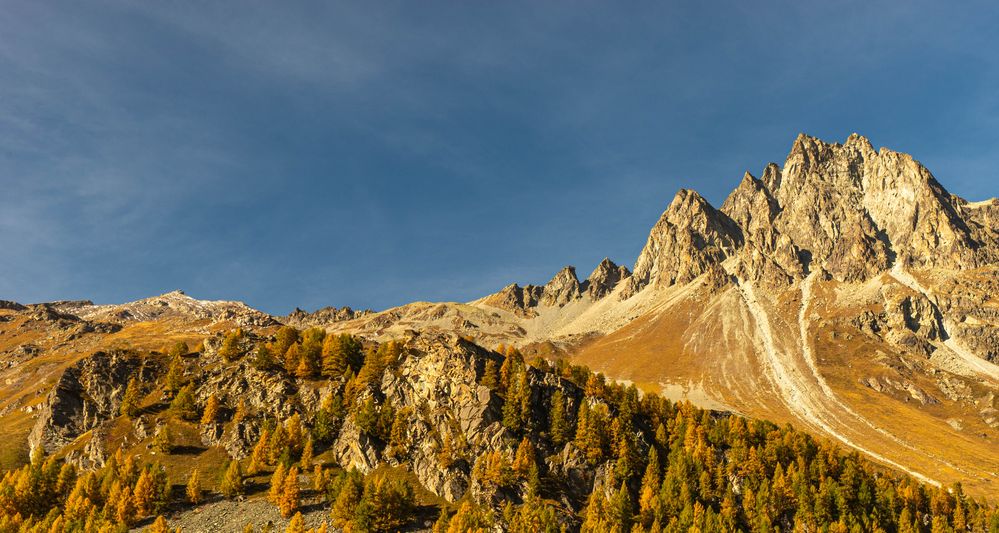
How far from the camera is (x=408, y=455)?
5915 inches

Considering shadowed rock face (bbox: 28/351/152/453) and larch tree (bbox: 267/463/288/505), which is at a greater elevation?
shadowed rock face (bbox: 28/351/152/453)

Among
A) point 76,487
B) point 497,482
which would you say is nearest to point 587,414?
point 497,482

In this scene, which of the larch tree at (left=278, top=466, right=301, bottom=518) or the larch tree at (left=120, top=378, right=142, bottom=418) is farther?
the larch tree at (left=120, top=378, right=142, bottom=418)

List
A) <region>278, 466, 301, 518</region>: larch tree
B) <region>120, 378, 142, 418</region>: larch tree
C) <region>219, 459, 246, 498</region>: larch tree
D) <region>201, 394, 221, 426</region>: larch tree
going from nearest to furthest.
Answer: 1. <region>278, 466, 301, 518</region>: larch tree
2. <region>219, 459, 246, 498</region>: larch tree
3. <region>201, 394, 221, 426</region>: larch tree
4. <region>120, 378, 142, 418</region>: larch tree

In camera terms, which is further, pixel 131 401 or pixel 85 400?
pixel 85 400

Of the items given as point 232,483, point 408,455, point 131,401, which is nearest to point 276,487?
point 232,483

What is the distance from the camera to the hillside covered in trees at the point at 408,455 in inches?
5217

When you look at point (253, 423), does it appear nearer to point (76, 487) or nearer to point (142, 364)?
point (76, 487)

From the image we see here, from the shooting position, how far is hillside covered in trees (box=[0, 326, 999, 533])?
132 m

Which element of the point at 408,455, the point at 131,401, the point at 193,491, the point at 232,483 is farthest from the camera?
the point at 131,401

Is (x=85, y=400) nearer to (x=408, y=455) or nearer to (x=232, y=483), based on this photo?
(x=232, y=483)

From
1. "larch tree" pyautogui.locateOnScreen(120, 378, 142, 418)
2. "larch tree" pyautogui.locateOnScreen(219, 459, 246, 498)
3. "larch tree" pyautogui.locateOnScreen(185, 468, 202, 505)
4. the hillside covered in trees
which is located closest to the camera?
"larch tree" pyautogui.locateOnScreen(185, 468, 202, 505)

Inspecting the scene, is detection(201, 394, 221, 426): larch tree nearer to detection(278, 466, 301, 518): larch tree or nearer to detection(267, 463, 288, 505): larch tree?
detection(267, 463, 288, 505): larch tree

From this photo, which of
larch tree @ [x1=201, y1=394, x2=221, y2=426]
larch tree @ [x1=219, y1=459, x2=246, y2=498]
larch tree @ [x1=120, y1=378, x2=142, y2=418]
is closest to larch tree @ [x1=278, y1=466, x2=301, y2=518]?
larch tree @ [x1=219, y1=459, x2=246, y2=498]
